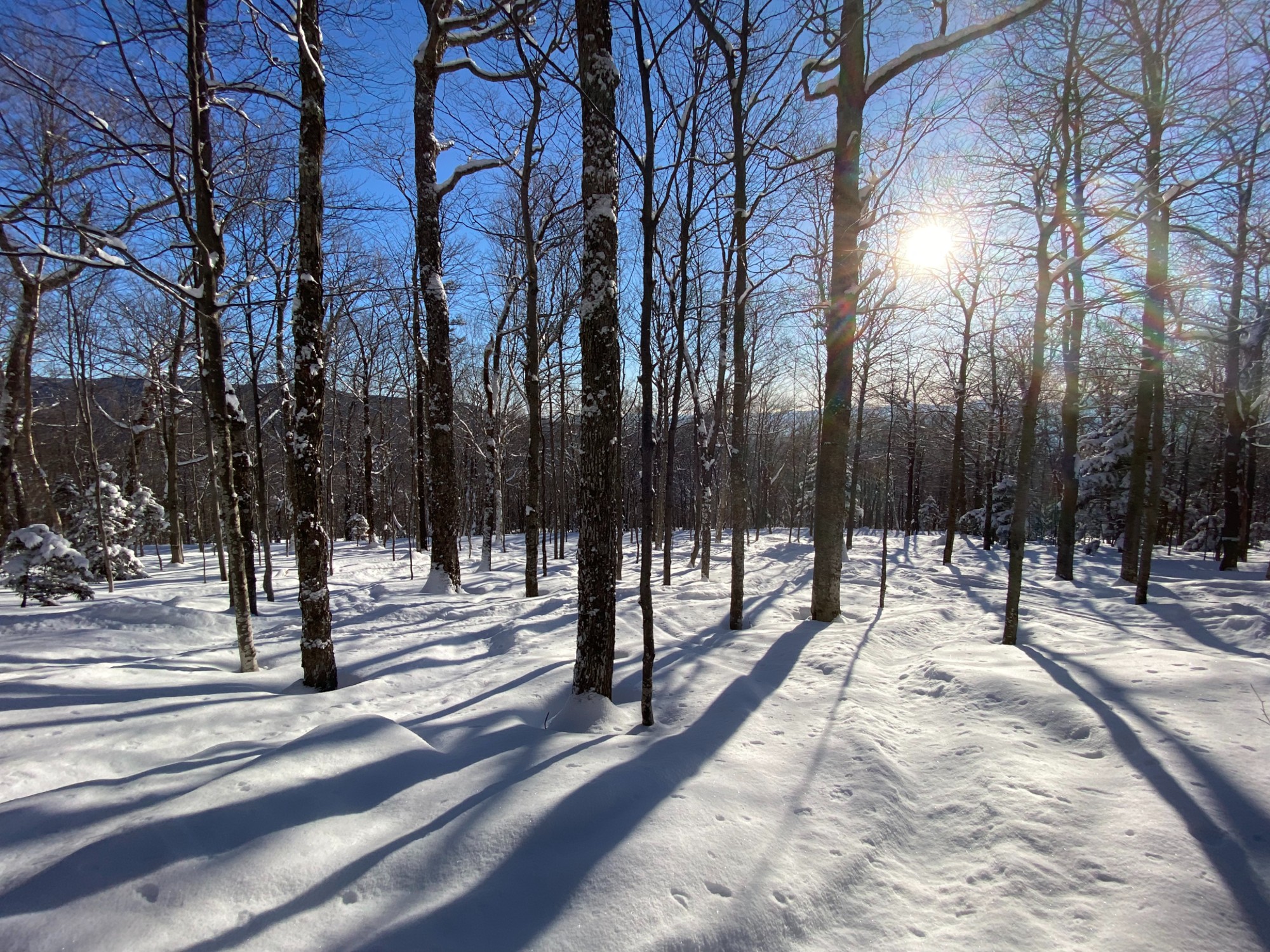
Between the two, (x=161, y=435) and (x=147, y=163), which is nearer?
(x=147, y=163)

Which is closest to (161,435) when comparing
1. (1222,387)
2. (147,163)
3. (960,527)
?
(147,163)

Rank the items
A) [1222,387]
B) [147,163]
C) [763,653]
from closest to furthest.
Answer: [147,163], [763,653], [1222,387]

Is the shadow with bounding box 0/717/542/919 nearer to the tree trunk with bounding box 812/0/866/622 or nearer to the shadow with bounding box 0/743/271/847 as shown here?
the shadow with bounding box 0/743/271/847

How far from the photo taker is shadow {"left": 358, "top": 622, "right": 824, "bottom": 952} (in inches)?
72.6

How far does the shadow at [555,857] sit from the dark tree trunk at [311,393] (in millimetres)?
3269

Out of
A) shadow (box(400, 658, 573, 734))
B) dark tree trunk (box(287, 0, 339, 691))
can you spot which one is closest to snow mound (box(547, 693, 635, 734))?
shadow (box(400, 658, 573, 734))

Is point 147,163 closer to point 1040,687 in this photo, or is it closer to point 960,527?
point 1040,687

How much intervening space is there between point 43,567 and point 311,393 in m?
7.58

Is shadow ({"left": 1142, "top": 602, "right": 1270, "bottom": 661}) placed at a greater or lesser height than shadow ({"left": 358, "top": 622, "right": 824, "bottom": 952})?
lesser

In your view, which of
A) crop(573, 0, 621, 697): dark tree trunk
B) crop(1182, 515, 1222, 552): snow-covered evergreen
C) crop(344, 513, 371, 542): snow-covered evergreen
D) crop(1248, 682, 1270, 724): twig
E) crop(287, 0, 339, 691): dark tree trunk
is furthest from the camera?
crop(344, 513, 371, 542): snow-covered evergreen

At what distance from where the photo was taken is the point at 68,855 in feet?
6.51

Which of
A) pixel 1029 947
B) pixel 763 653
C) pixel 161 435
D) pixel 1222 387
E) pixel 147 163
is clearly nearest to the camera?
pixel 1029 947

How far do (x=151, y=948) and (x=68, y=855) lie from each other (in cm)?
70

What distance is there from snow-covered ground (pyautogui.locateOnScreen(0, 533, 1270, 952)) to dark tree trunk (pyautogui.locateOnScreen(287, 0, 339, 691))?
0.50 meters
